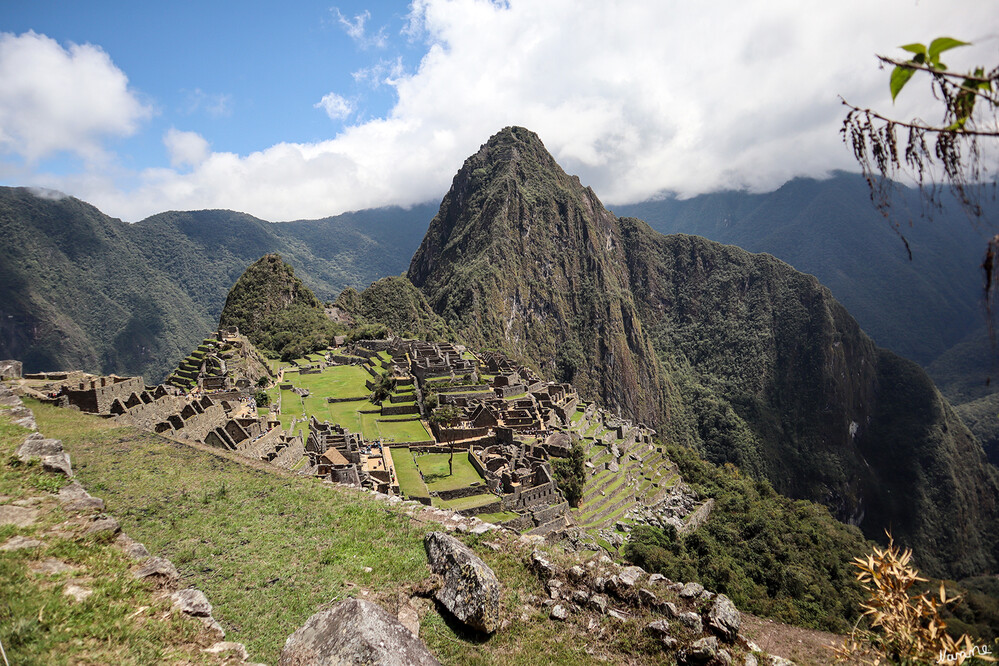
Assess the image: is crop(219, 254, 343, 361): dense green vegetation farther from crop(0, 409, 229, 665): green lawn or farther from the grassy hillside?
crop(0, 409, 229, 665): green lawn

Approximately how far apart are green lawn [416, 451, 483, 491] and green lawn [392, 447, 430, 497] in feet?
1.86

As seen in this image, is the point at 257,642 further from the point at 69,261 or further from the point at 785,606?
the point at 69,261

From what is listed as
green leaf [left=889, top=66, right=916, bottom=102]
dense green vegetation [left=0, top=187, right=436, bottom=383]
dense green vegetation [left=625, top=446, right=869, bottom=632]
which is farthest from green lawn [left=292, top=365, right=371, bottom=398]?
dense green vegetation [left=0, top=187, right=436, bottom=383]

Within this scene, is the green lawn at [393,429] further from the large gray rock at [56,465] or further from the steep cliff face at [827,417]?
the steep cliff face at [827,417]

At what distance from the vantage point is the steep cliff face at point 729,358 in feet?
400

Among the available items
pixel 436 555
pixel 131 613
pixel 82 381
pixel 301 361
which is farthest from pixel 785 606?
pixel 301 361

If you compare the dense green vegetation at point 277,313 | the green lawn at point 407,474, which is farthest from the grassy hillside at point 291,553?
the dense green vegetation at point 277,313

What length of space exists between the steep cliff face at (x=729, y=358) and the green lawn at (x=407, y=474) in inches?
3577

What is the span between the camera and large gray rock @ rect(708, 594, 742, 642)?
23.8 ft

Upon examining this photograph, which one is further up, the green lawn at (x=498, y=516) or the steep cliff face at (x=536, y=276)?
the steep cliff face at (x=536, y=276)

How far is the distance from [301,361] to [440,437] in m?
32.9

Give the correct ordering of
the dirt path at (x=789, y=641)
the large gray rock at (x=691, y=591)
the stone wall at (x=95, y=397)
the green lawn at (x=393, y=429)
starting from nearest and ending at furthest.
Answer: the large gray rock at (x=691, y=591) < the dirt path at (x=789, y=641) < the stone wall at (x=95, y=397) < the green lawn at (x=393, y=429)

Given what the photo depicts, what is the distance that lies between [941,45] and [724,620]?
304 inches

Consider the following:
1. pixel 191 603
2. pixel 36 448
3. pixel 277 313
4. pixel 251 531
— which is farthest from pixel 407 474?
pixel 277 313
